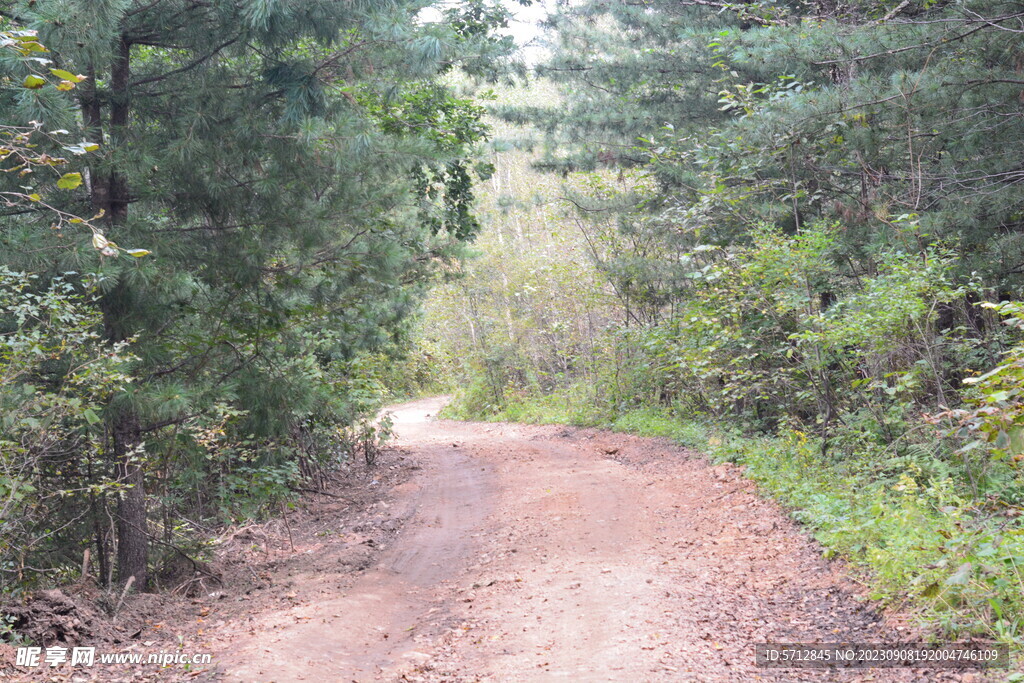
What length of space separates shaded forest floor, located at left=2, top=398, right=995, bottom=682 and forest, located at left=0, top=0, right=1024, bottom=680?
512 mm

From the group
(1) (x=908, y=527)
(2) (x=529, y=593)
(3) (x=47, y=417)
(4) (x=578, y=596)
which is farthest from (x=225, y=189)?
(1) (x=908, y=527)

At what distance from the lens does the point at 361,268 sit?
7.94 m

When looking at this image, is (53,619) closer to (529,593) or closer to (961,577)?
(529,593)

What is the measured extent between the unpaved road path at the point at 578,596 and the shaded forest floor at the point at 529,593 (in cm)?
2

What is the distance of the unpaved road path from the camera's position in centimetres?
500

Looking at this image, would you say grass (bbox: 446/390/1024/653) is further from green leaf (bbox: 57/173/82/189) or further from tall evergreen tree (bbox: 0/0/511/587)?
tall evergreen tree (bbox: 0/0/511/587)

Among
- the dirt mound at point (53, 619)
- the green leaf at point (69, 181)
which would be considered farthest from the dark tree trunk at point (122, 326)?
the green leaf at point (69, 181)

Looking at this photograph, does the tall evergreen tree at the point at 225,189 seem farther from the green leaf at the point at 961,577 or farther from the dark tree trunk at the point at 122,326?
the green leaf at the point at 961,577

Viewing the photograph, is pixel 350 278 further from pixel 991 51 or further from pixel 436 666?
pixel 991 51

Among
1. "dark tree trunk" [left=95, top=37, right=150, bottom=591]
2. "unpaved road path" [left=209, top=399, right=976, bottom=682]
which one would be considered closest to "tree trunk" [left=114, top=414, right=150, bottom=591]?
"dark tree trunk" [left=95, top=37, right=150, bottom=591]

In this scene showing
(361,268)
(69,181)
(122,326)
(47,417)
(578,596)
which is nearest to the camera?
(69,181)

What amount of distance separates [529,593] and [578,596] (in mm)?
566

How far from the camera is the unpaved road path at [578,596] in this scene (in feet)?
16.4

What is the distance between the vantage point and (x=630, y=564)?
23.1ft
